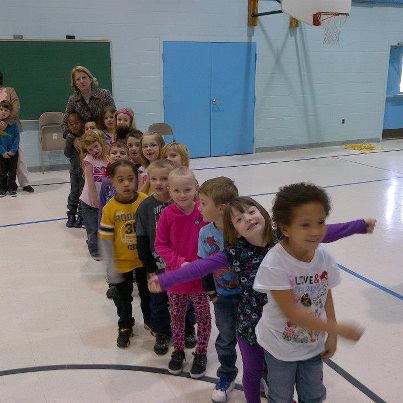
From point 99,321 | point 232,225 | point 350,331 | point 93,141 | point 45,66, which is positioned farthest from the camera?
point 45,66

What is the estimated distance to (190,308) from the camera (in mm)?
2932

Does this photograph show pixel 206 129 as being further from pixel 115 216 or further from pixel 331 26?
pixel 115 216

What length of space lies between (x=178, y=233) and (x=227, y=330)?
0.54 meters

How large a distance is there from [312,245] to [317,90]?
360 inches

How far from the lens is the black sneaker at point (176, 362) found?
2682 millimetres

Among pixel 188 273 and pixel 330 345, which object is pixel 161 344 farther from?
pixel 330 345

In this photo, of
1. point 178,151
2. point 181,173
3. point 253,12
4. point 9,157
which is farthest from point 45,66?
point 181,173

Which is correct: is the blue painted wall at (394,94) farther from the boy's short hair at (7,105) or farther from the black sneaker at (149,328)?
the black sneaker at (149,328)

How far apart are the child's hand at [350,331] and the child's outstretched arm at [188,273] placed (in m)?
0.55

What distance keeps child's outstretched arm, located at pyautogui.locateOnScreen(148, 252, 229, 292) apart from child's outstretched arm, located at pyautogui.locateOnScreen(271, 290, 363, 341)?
33 cm

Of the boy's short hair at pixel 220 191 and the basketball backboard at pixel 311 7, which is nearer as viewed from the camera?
the boy's short hair at pixel 220 191

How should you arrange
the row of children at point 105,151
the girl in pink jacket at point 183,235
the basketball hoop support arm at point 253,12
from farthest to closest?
the basketball hoop support arm at point 253,12, the row of children at point 105,151, the girl in pink jacket at point 183,235

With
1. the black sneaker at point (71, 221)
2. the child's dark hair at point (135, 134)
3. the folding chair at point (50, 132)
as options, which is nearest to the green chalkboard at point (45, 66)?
the folding chair at point (50, 132)

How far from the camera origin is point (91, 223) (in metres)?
4.21
